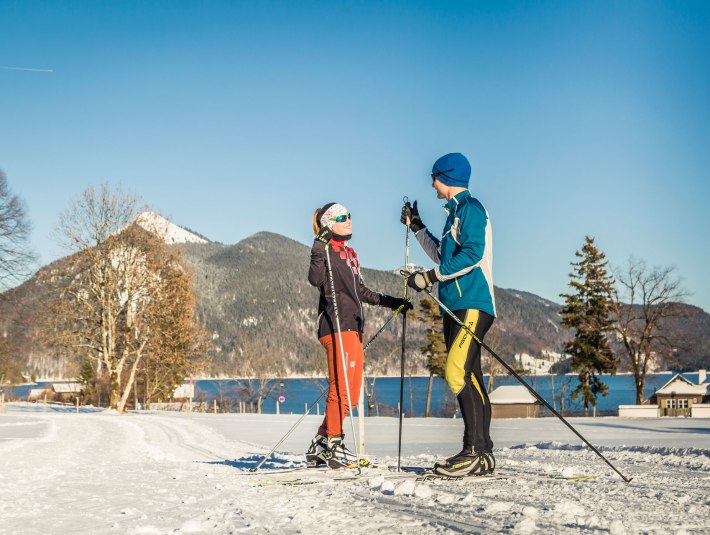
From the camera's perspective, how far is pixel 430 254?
5.80 m

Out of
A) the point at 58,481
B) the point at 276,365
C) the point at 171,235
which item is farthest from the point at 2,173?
the point at 276,365

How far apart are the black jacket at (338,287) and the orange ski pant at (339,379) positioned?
0.10m

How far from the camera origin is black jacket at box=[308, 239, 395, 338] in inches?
225

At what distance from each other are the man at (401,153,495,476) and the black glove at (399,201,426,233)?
61 centimetres

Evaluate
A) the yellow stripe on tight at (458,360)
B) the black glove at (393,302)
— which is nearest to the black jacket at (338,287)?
the black glove at (393,302)

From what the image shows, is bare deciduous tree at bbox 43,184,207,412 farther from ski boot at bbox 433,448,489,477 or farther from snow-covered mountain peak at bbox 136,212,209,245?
ski boot at bbox 433,448,489,477

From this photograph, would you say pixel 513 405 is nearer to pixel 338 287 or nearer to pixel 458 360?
pixel 338 287

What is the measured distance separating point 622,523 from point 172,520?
215 cm

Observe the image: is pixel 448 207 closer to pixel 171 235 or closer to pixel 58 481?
pixel 58 481

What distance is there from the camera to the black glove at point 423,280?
16.3ft

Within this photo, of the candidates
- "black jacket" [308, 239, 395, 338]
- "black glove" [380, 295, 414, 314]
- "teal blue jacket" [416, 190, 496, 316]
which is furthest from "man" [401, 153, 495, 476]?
"black glove" [380, 295, 414, 314]

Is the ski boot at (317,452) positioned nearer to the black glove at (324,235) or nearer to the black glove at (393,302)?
the black glove at (393,302)

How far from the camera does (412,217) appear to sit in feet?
19.2

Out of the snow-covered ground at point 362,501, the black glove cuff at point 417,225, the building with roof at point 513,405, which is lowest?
the building with roof at point 513,405
